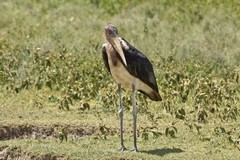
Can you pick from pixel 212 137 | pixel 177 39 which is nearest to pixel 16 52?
pixel 177 39

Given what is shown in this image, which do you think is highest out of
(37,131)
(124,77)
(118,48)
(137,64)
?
(118,48)

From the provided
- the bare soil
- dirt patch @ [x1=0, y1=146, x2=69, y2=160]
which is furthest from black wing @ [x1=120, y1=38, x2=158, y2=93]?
the bare soil

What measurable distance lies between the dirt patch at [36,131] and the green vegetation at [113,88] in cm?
1

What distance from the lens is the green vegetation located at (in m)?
9.80

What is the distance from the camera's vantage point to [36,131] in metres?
10.7

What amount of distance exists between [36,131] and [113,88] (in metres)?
1.60

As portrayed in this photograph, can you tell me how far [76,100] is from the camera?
1200cm

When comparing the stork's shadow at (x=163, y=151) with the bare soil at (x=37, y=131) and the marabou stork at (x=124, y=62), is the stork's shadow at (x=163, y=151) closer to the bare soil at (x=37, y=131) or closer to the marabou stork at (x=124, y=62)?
the marabou stork at (x=124, y=62)

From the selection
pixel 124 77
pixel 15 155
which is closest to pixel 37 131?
pixel 15 155

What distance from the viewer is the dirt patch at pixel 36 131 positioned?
10.6 meters

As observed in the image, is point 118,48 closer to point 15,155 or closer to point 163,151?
point 163,151

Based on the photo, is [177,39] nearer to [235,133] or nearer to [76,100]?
[76,100]

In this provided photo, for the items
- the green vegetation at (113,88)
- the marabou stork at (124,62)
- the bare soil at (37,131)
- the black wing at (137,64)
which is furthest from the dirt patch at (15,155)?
the black wing at (137,64)

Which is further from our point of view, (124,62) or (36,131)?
(36,131)
